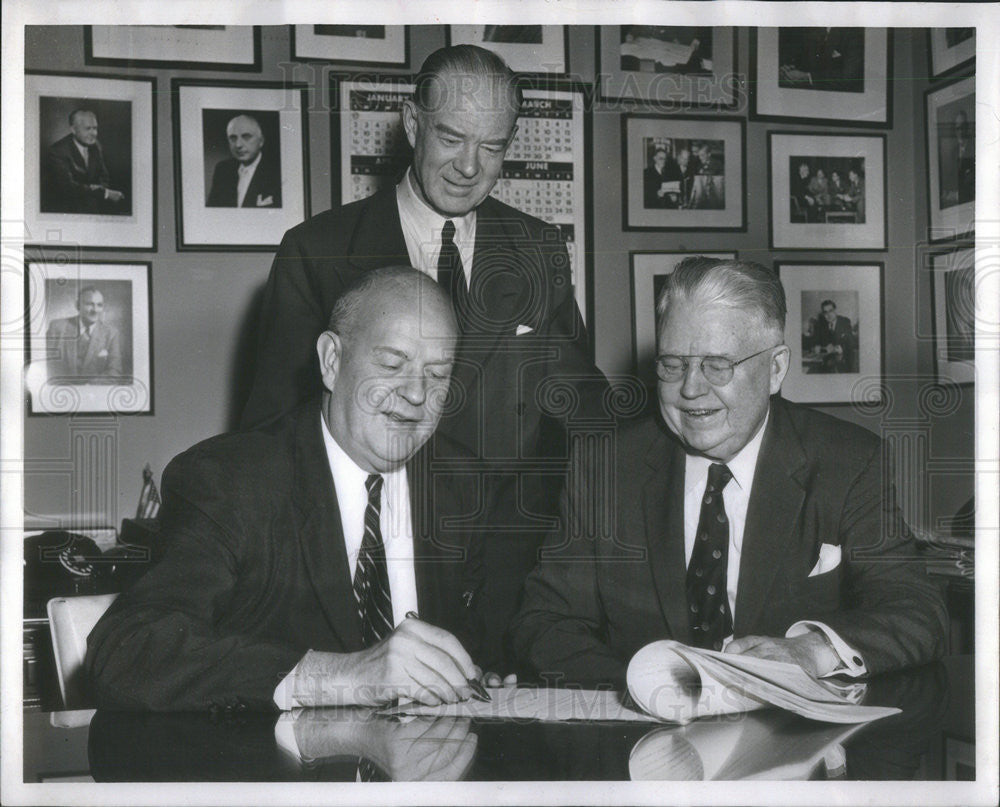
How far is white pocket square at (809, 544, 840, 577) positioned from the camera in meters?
1.75

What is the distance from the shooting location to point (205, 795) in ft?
5.12

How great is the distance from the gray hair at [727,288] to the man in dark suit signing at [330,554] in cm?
46

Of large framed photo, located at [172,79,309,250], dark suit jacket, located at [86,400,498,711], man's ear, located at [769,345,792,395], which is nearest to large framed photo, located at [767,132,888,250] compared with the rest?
man's ear, located at [769,345,792,395]

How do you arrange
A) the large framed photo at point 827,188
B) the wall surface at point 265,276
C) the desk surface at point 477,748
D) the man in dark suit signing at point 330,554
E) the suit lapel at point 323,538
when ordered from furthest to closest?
the large framed photo at point 827,188
the wall surface at point 265,276
the suit lapel at point 323,538
the man in dark suit signing at point 330,554
the desk surface at point 477,748

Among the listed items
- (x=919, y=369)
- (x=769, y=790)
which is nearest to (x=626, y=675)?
(x=769, y=790)

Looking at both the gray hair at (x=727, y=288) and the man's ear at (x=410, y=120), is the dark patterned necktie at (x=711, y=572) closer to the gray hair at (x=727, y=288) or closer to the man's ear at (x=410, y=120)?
the gray hair at (x=727, y=288)

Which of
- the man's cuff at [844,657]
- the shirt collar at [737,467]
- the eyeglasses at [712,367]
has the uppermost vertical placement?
the eyeglasses at [712,367]

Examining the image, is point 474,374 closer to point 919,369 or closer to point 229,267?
point 229,267

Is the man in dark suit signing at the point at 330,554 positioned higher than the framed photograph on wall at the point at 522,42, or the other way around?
the framed photograph on wall at the point at 522,42

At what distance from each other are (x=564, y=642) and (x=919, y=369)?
3.07ft

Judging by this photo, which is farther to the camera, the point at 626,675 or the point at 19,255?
the point at 19,255

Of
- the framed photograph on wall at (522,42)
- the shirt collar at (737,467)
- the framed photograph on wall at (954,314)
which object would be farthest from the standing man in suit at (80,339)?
the framed photograph on wall at (954,314)

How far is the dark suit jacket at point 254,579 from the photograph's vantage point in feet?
5.01

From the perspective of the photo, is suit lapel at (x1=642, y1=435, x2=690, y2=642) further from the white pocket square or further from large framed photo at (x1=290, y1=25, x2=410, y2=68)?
large framed photo at (x1=290, y1=25, x2=410, y2=68)
